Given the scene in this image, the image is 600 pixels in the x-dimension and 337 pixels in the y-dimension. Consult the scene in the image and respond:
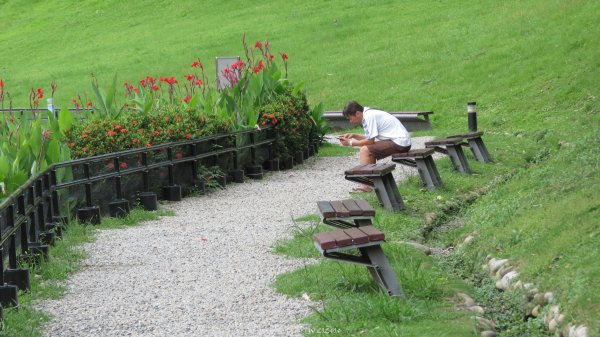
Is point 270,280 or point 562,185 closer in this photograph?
point 270,280

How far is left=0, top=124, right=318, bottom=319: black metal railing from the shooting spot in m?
9.13

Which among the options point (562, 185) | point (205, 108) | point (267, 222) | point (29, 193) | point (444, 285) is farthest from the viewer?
point (205, 108)

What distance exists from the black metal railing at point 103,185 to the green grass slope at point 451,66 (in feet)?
11.8

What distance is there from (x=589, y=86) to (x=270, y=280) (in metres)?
13.7

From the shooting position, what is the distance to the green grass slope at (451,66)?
9930 mm

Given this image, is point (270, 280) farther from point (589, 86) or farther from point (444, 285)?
point (589, 86)

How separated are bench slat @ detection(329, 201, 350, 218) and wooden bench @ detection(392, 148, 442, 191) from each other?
3867 millimetres

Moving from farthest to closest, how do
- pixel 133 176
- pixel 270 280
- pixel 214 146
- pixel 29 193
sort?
pixel 214 146, pixel 133 176, pixel 29 193, pixel 270 280

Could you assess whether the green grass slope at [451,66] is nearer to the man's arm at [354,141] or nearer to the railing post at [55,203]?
the man's arm at [354,141]

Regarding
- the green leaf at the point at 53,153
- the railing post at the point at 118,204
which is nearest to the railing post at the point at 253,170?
the railing post at the point at 118,204

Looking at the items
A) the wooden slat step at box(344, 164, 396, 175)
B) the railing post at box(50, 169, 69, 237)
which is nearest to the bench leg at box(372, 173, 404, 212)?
the wooden slat step at box(344, 164, 396, 175)

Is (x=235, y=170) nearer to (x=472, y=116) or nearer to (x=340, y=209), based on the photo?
(x=472, y=116)

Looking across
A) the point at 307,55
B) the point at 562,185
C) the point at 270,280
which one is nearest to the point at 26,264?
the point at 270,280

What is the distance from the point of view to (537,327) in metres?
7.78
